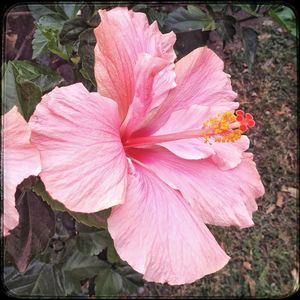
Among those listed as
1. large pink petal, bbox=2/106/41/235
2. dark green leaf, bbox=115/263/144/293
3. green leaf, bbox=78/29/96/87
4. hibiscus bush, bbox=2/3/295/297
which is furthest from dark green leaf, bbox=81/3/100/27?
dark green leaf, bbox=115/263/144/293

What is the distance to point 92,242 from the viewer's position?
1641 millimetres

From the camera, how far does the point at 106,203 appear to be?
88cm

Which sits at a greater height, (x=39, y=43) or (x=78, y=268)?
(x=39, y=43)

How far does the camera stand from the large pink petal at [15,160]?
84 cm

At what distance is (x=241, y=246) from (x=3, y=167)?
1978mm

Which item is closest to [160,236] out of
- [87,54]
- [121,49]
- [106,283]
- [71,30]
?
[121,49]

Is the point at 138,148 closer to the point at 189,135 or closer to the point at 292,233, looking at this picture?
the point at 189,135

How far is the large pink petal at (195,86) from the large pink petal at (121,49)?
2.7 inches

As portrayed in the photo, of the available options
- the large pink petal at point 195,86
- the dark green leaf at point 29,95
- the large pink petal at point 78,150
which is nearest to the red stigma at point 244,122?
the large pink petal at point 195,86

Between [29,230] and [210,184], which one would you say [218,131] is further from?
[29,230]

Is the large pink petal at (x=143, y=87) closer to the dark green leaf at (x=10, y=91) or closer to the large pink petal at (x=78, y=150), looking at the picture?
the large pink petal at (x=78, y=150)

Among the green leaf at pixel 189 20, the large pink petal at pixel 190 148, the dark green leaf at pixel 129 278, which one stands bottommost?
the dark green leaf at pixel 129 278

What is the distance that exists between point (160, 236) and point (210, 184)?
0.19 metres

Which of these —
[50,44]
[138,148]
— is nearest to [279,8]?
[50,44]
